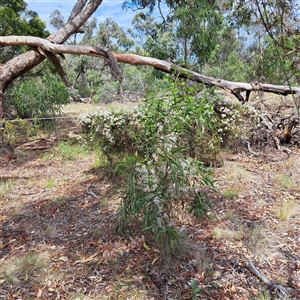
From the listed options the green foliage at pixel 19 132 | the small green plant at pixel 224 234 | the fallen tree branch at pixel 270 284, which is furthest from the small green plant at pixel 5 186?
the fallen tree branch at pixel 270 284

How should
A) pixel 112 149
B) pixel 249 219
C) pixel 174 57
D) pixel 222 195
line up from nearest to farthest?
pixel 249 219 < pixel 222 195 < pixel 112 149 < pixel 174 57

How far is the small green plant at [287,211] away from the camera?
254cm

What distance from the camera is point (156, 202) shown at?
1.79m

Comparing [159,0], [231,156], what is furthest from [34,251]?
[159,0]

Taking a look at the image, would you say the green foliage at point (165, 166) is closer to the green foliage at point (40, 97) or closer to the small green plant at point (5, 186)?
the small green plant at point (5, 186)

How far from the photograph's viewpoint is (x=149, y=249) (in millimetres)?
2166

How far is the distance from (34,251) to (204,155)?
8.32 feet

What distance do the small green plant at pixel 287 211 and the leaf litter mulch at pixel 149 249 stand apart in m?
0.01

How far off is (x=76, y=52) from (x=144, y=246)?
343 cm

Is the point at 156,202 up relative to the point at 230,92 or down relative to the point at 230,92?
down

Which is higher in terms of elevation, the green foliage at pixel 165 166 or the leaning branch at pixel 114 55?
the leaning branch at pixel 114 55

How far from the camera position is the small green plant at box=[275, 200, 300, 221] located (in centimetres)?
254

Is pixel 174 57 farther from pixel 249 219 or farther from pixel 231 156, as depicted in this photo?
pixel 249 219

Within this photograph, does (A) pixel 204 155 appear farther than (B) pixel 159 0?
No
